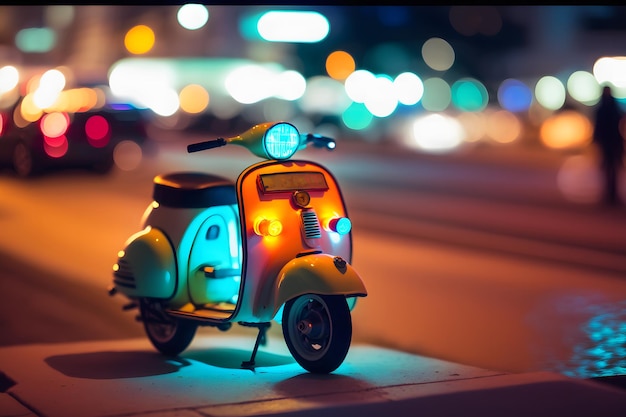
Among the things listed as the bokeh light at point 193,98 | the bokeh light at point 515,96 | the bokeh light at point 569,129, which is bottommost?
the bokeh light at point 569,129

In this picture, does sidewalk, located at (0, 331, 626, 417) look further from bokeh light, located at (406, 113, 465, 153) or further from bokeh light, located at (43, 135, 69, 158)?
bokeh light, located at (406, 113, 465, 153)

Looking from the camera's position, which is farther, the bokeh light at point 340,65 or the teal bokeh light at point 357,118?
the bokeh light at point 340,65

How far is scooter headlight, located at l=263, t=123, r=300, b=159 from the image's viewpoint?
702 cm

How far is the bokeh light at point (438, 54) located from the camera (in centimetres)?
8500

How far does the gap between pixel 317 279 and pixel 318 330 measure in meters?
0.35

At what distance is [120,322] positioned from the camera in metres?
9.13

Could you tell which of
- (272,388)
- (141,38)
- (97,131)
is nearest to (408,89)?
(141,38)

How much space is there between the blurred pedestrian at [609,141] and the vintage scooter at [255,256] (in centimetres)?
1300

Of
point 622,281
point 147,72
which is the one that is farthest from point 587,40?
point 622,281

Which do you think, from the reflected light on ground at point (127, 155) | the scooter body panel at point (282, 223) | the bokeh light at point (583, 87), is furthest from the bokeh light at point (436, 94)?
the scooter body panel at point (282, 223)

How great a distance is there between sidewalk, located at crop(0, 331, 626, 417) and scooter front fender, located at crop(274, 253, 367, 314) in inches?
20.1

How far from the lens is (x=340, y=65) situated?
8688 cm

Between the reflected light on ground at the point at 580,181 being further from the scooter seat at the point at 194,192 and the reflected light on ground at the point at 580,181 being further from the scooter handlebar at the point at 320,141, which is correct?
the scooter seat at the point at 194,192

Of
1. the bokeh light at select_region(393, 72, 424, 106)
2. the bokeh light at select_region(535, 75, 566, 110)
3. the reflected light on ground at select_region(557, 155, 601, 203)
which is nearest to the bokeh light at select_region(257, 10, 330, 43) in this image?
the bokeh light at select_region(535, 75, 566, 110)
